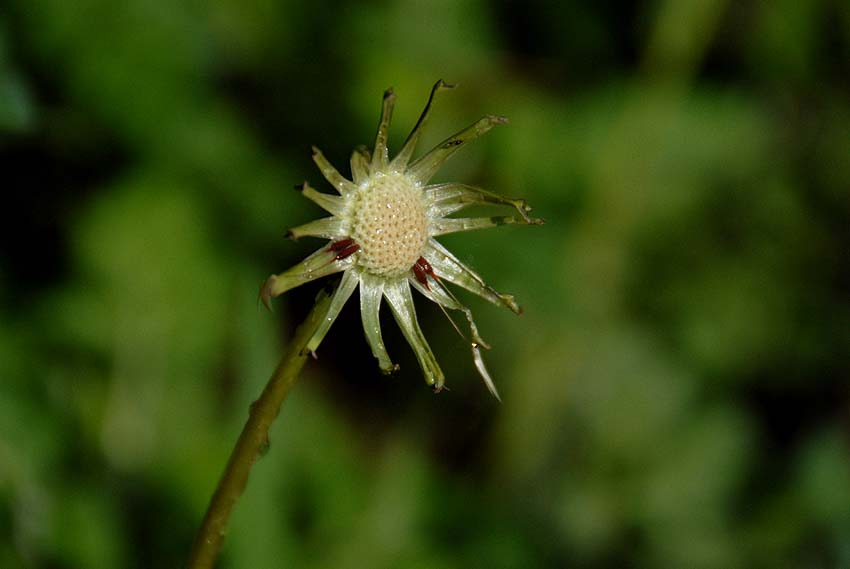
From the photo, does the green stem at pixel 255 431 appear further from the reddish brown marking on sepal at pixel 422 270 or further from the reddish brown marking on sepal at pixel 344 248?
the reddish brown marking on sepal at pixel 422 270

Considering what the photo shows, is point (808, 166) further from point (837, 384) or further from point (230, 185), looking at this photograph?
point (230, 185)

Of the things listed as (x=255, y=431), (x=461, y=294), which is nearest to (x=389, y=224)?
(x=255, y=431)

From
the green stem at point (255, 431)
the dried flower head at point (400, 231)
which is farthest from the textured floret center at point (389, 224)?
the green stem at point (255, 431)

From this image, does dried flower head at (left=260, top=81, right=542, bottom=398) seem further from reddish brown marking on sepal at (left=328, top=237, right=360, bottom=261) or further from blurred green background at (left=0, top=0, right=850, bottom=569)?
blurred green background at (left=0, top=0, right=850, bottom=569)

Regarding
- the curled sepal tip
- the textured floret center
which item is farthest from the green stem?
the textured floret center

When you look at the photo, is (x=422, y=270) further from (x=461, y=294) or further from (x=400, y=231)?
(x=461, y=294)
